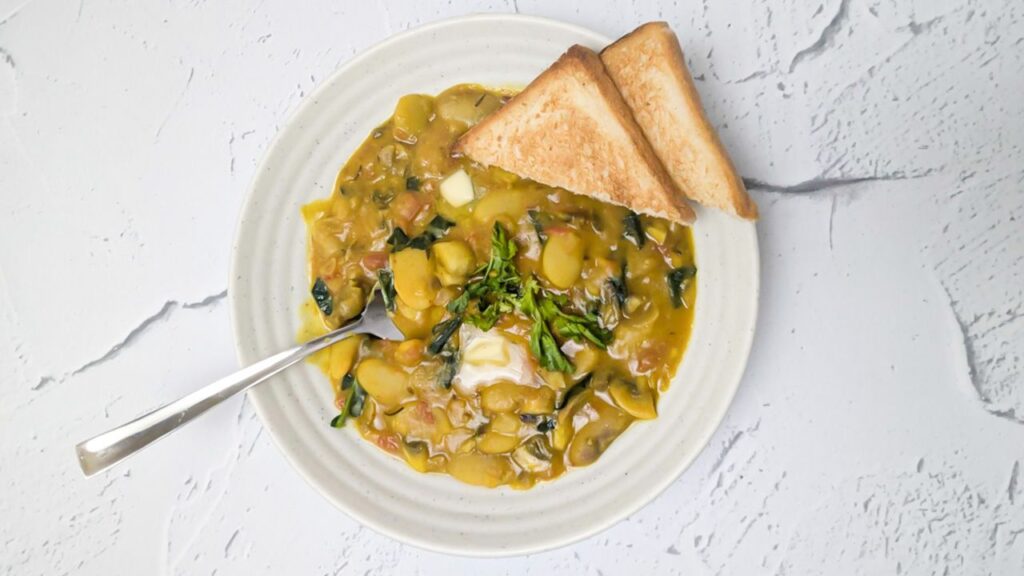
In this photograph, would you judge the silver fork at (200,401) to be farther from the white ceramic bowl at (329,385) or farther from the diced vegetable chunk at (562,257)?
the diced vegetable chunk at (562,257)

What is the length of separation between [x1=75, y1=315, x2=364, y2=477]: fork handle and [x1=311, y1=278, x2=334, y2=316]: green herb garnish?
0.13 m

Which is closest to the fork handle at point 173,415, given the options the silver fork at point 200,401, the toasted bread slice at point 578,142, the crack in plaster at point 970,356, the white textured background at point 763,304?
the silver fork at point 200,401

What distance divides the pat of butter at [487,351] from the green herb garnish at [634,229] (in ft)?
2.25

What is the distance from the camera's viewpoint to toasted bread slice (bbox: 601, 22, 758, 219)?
9.89 feet

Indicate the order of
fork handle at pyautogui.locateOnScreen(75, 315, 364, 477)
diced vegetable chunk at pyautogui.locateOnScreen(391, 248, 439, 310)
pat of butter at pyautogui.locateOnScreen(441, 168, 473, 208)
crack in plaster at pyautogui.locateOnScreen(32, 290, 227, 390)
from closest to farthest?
fork handle at pyautogui.locateOnScreen(75, 315, 364, 477) → diced vegetable chunk at pyautogui.locateOnScreen(391, 248, 439, 310) → pat of butter at pyautogui.locateOnScreen(441, 168, 473, 208) → crack in plaster at pyautogui.locateOnScreen(32, 290, 227, 390)

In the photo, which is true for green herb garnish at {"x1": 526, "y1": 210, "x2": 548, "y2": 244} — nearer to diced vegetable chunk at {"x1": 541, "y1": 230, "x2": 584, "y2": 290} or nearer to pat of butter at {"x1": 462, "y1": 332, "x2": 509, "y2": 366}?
diced vegetable chunk at {"x1": 541, "y1": 230, "x2": 584, "y2": 290}

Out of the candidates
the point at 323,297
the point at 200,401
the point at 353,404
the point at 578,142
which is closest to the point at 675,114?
the point at 578,142

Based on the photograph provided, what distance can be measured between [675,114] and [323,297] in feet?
5.47

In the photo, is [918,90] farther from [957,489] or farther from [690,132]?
[957,489]

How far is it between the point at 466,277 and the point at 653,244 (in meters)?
0.79

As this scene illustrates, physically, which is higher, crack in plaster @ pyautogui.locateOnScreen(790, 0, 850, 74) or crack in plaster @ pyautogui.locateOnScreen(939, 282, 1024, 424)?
crack in plaster @ pyautogui.locateOnScreen(790, 0, 850, 74)

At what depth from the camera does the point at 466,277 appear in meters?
3.09

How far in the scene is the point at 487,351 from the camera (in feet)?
10.2

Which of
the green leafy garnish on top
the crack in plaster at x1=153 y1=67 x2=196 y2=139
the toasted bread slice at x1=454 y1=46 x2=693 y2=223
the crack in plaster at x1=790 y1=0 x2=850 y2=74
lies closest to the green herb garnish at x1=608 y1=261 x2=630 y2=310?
the green leafy garnish on top
